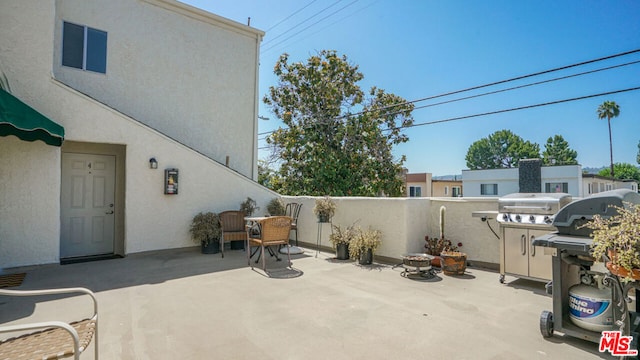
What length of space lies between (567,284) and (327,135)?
1353 cm

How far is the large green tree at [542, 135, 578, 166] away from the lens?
162ft

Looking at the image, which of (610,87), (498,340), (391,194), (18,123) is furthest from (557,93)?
(18,123)

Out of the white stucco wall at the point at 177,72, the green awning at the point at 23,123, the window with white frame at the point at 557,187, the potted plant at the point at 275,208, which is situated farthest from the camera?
the window with white frame at the point at 557,187

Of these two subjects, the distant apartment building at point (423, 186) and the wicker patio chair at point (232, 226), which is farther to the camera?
the distant apartment building at point (423, 186)

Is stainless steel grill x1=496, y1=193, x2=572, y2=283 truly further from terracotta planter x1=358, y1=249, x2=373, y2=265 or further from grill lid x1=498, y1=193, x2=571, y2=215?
terracotta planter x1=358, y1=249, x2=373, y2=265

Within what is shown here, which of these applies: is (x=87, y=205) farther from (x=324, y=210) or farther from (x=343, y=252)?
(x=343, y=252)

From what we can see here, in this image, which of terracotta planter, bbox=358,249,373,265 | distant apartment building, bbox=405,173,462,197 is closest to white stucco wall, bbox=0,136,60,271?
terracotta planter, bbox=358,249,373,265

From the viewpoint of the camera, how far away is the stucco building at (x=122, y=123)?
589cm

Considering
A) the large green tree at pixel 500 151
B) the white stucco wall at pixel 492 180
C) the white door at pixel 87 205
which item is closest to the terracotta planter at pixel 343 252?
the white door at pixel 87 205

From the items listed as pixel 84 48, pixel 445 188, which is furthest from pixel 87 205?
pixel 445 188

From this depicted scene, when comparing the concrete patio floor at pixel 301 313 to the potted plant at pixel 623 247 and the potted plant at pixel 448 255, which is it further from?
the potted plant at pixel 623 247

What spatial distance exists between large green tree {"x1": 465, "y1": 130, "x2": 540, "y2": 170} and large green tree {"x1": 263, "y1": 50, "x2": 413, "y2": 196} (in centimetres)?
4469

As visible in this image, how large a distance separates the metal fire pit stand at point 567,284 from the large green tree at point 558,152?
55801 millimetres

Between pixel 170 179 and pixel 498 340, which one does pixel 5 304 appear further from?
pixel 498 340
